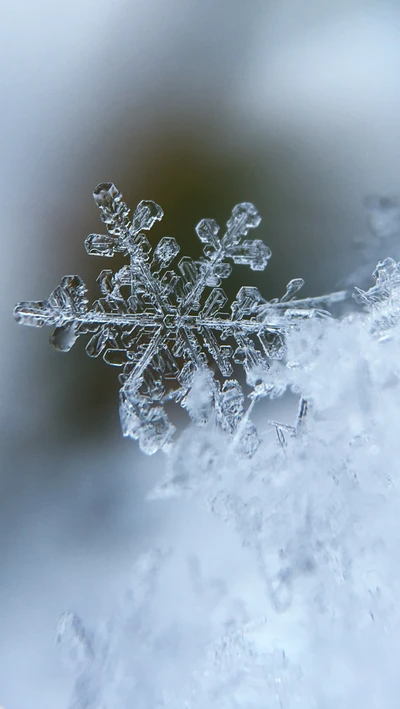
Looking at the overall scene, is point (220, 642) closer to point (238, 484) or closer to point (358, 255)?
point (238, 484)

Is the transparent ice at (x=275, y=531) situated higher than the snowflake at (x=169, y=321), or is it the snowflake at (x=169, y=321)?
the snowflake at (x=169, y=321)

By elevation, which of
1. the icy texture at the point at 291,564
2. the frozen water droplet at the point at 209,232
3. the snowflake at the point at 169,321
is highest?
the frozen water droplet at the point at 209,232

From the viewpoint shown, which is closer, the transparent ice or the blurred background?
the transparent ice

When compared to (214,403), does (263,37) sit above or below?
above

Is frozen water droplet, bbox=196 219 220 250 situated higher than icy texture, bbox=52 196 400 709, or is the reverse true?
frozen water droplet, bbox=196 219 220 250

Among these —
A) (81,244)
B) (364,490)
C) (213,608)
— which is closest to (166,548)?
(213,608)

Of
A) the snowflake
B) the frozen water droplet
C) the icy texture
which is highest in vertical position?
the frozen water droplet
